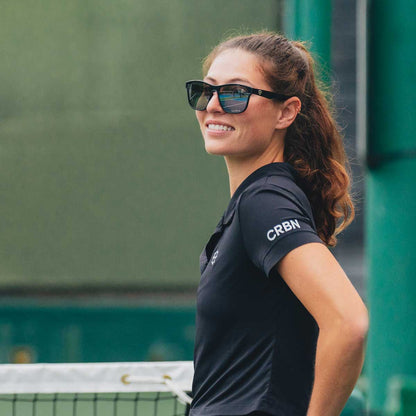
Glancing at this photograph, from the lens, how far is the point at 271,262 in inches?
67.9

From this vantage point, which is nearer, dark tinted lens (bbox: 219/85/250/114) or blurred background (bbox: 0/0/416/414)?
dark tinted lens (bbox: 219/85/250/114)

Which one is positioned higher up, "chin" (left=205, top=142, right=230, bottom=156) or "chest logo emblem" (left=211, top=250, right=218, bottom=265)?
"chin" (left=205, top=142, right=230, bottom=156)

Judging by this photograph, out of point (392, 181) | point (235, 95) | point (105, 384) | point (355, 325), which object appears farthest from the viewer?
point (392, 181)

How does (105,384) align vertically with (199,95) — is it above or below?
below

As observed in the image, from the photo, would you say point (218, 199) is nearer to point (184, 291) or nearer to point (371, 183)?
point (184, 291)

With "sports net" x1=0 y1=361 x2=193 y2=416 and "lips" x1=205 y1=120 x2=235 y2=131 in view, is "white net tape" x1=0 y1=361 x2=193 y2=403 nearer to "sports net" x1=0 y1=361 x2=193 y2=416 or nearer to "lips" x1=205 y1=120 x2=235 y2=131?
"sports net" x1=0 y1=361 x2=193 y2=416

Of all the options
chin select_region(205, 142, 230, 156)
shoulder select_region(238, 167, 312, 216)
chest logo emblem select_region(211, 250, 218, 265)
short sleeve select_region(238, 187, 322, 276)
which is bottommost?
chest logo emblem select_region(211, 250, 218, 265)

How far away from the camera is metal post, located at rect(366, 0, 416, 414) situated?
5059 mm

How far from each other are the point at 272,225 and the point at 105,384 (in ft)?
5.72

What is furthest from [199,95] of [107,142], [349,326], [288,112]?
[107,142]

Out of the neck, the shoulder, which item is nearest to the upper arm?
the shoulder

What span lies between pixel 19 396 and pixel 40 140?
491 cm

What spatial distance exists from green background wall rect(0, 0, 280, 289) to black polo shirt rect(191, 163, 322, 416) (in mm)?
6386

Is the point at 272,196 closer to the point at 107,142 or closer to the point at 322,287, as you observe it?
the point at 322,287
